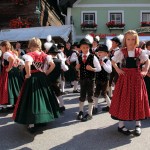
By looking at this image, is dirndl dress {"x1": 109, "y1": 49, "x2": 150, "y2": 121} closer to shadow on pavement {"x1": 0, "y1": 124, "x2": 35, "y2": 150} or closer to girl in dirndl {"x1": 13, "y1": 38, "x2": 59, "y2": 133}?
girl in dirndl {"x1": 13, "y1": 38, "x2": 59, "y2": 133}

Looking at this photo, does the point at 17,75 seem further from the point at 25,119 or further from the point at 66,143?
the point at 66,143

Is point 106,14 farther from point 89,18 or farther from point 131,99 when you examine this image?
point 131,99

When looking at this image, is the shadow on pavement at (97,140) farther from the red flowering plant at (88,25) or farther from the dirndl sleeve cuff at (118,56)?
the red flowering plant at (88,25)

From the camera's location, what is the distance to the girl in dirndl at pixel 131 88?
15.9ft

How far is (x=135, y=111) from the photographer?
15.9ft

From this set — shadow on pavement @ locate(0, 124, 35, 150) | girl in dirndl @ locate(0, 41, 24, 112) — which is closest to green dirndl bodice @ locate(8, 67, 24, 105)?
girl in dirndl @ locate(0, 41, 24, 112)

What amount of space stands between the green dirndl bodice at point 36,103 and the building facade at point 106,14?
1598 centimetres

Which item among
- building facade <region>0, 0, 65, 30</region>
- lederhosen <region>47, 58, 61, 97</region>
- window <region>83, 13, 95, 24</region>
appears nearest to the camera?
lederhosen <region>47, 58, 61, 97</region>

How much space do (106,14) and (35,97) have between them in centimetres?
1704

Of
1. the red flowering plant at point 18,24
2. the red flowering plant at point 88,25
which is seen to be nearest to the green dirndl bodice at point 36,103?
the red flowering plant at point 18,24

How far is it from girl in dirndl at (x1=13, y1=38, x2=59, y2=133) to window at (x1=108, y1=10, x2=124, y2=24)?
16518 millimetres

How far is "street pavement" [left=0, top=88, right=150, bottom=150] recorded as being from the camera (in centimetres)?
455

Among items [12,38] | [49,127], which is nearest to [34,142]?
[49,127]

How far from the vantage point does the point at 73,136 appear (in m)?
5.02
